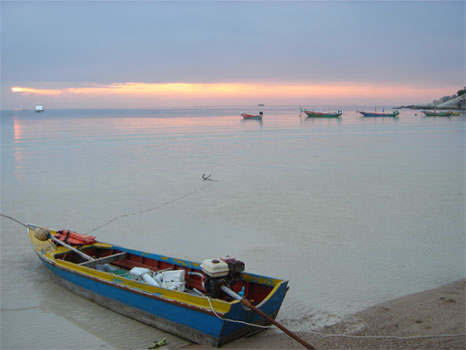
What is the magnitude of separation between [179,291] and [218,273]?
0.71 metres

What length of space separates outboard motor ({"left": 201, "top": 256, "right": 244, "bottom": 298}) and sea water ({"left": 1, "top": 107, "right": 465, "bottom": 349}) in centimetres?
91

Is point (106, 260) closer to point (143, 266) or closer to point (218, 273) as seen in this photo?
point (143, 266)

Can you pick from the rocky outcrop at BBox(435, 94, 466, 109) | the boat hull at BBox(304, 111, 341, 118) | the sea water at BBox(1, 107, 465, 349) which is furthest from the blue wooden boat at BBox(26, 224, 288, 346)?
the rocky outcrop at BBox(435, 94, 466, 109)

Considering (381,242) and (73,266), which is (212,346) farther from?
(381,242)

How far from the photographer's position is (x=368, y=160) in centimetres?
2169

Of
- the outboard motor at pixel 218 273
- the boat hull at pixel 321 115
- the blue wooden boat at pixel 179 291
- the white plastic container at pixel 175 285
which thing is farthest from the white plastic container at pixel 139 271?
the boat hull at pixel 321 115

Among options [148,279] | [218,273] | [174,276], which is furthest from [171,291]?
[148,279]

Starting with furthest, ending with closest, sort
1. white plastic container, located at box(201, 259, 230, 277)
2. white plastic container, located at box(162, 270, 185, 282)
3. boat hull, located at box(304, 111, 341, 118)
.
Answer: boat hull, located at box(304, 111, 341, 118) < white plastic container, located at box(162, 270, 185, 282) < white plastic container, located at box(201, 259, 230, 277)

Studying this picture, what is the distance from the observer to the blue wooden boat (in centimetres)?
519

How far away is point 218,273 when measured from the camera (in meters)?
5.34

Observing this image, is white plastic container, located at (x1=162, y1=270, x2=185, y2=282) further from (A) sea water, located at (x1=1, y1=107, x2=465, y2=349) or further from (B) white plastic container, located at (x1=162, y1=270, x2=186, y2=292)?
(A) sea water, located at (x1=1, y1=107, x2=465, y2=349)

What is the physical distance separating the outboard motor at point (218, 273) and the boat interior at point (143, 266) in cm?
15

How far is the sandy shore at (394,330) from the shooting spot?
5.15 m

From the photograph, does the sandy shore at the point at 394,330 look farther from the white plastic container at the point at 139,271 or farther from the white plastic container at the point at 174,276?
the white plastic container at the point at 139,271
